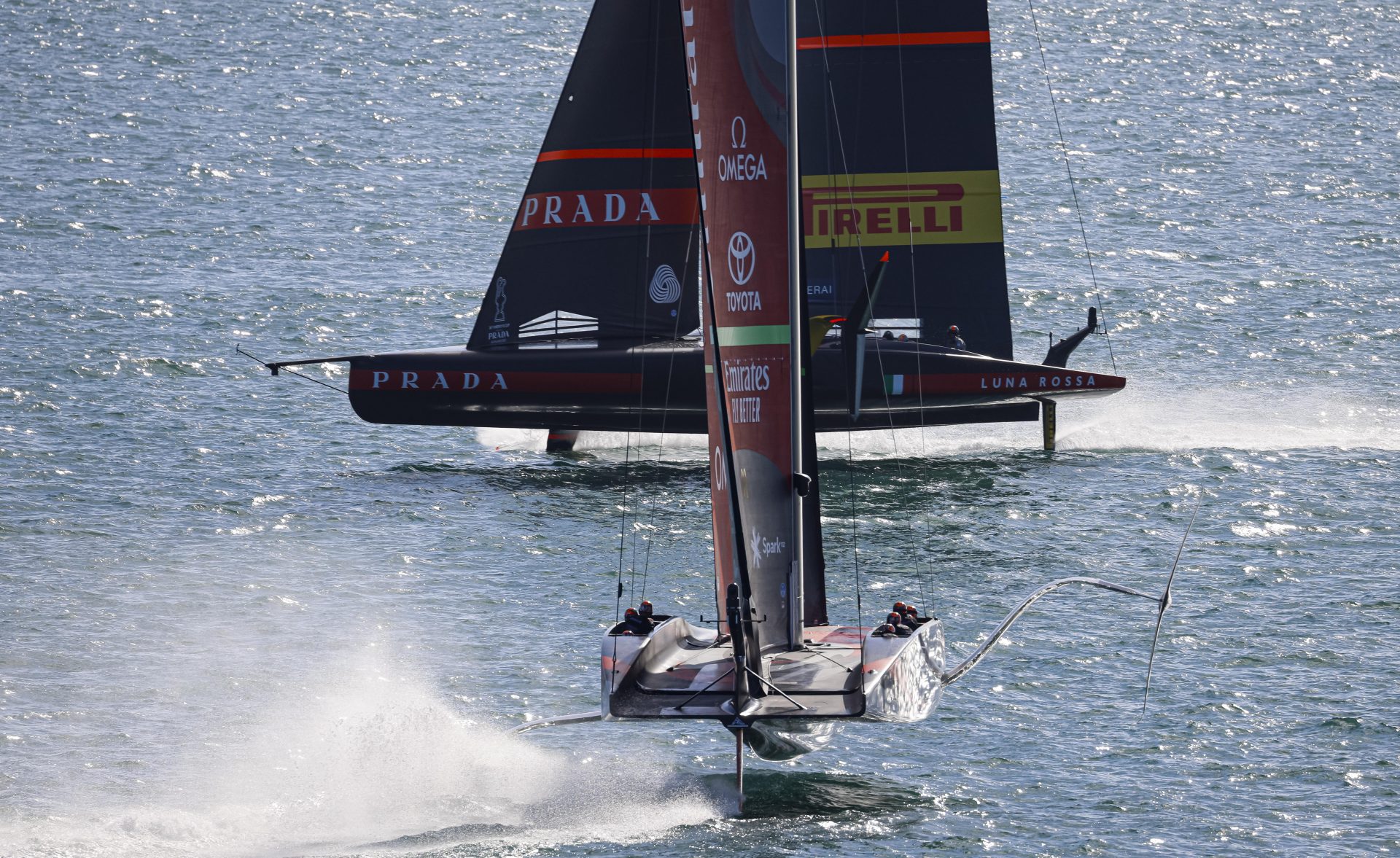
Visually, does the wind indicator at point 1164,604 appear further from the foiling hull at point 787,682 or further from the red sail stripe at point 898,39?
the red sail stripe at point 898,39

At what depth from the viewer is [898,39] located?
123ft

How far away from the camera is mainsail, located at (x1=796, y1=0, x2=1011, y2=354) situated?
37.3 m

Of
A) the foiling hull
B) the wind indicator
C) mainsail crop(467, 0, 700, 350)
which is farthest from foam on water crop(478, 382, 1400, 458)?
the foiling hull

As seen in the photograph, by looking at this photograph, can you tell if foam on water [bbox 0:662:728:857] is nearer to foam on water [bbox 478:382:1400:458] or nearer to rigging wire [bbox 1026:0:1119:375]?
foam on water [bbox 478:382:1400:458]

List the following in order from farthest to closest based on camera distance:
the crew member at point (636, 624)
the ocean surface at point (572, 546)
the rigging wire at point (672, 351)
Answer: the rigging wire at point (672, 351), the ocean surface at point (572, 546), the crew member at point (636, 624)

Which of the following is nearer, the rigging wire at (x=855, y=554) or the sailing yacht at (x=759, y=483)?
the sailing yacht at (x=759, y=483)

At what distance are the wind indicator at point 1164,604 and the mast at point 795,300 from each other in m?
3.96

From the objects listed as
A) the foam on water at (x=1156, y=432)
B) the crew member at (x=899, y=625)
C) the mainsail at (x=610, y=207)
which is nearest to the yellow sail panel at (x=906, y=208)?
the mainsail at (x=610, y=207)

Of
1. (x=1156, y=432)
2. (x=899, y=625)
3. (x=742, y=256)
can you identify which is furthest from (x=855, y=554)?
(x=1156, y=432)

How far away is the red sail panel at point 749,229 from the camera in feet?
67.9

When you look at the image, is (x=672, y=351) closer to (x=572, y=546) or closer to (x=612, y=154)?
(x=612, y=154)

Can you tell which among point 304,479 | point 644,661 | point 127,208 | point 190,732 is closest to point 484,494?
point 304,479

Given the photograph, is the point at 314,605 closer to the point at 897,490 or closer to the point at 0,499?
the point at 0,499

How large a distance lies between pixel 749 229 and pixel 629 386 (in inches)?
623
